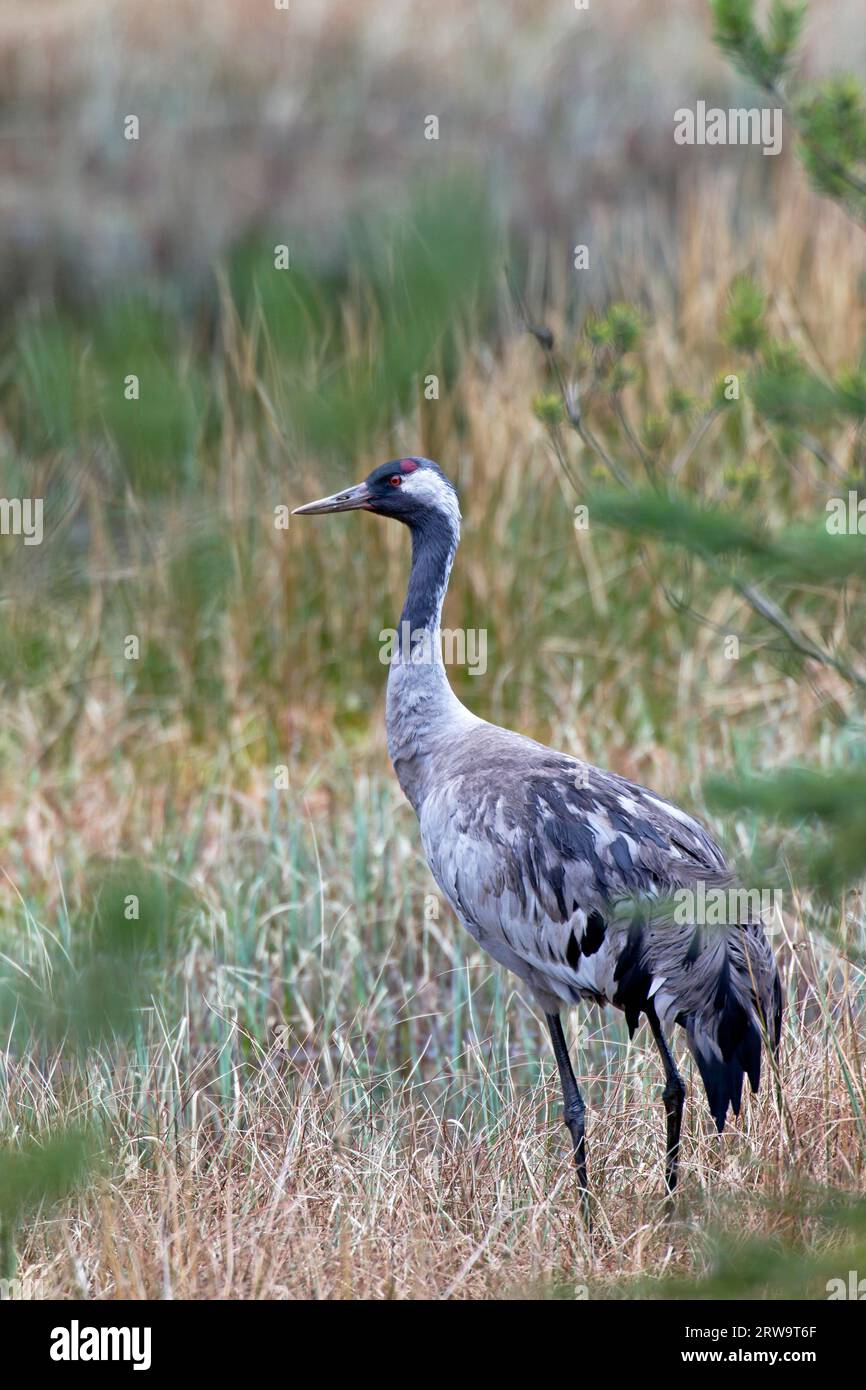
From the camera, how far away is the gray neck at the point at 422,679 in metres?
3.58

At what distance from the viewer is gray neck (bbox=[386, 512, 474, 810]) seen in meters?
3.58

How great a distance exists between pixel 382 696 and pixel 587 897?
2466mm

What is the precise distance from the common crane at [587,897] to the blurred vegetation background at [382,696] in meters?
0.17

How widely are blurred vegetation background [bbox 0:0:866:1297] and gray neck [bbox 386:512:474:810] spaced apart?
0.38 metres

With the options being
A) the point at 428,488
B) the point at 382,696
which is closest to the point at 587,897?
the point at 428,488

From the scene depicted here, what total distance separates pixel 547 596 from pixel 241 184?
7.13 meters

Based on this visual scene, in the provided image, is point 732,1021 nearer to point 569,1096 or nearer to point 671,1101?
point 671,1101

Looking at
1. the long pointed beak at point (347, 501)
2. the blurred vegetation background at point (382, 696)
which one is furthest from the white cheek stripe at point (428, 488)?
the blurred vegetation background at point (382, 696)

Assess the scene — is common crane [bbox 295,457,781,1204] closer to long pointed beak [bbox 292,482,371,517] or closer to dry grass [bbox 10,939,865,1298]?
dry grass [bbox 10,939,865,1298]

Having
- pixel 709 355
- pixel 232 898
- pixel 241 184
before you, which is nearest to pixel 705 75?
pixel 241 184

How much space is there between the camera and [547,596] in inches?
221

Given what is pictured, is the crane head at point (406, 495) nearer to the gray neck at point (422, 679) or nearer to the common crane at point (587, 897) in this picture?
the gray neck at point (422, 679)

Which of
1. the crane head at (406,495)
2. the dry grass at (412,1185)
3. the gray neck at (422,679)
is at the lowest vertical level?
the dry grass at (412,1185)

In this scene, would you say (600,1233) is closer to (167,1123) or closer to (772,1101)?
(772,1101)
